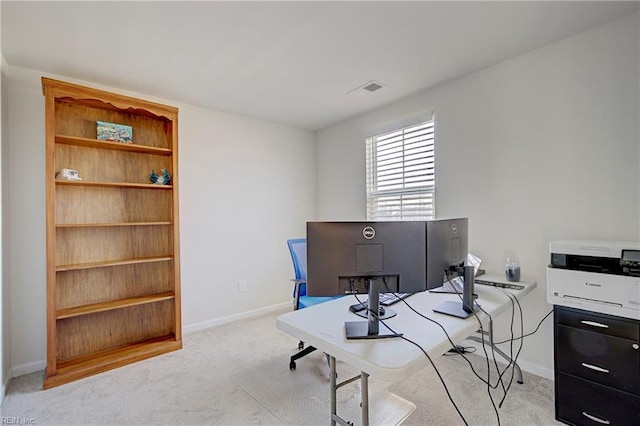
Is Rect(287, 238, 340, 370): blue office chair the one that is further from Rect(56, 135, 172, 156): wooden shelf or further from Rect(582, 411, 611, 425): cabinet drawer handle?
Rect(582, 411, 611, 425): cabinet drawer handle

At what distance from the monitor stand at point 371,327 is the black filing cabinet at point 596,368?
1250 mm

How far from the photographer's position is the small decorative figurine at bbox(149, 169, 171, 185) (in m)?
2.82

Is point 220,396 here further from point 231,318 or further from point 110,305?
point 231,318

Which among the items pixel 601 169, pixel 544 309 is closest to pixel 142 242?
pixel 544 309

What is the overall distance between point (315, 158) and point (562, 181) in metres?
2.89

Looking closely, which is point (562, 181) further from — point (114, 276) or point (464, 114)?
point (114, 276)

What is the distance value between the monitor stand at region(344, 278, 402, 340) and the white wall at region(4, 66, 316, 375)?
2.42m

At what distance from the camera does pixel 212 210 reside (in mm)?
3303

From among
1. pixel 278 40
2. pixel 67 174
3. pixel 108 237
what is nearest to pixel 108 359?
pixel 108 237

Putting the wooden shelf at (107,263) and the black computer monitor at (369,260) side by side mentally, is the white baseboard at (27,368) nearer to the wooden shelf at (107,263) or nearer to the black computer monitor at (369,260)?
the wooden shelf at (107,263)

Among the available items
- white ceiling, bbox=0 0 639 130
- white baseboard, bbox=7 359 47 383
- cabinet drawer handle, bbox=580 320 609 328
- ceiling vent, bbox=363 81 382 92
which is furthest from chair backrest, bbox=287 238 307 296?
white baseboard, bbox=7 359 47 383

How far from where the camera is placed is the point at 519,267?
2.18 m

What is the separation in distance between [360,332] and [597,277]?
1.42 meters

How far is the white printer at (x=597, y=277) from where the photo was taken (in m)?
1.51
